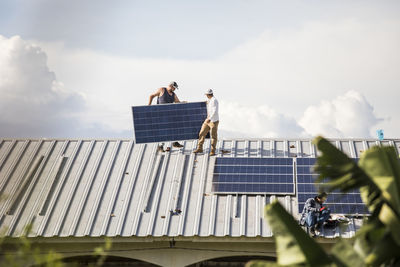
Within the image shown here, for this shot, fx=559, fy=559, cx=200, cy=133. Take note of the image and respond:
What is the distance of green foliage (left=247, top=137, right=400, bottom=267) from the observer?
686 centimetres

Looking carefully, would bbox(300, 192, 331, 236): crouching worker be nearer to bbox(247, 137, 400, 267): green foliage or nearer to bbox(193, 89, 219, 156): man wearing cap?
bbox(193, 89, 219, 156): man wearing cap

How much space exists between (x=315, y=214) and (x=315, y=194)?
1.43m

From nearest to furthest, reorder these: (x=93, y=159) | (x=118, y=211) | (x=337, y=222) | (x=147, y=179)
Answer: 1. (x=337, y=222)
2. (x=118, y=211)
3. (x=147, y=179)
4. (x=93, y=159)

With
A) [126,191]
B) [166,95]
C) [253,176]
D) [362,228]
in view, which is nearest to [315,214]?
[253,176]

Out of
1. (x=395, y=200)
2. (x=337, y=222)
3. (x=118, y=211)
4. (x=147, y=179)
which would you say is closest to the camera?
(x=395, y=200)

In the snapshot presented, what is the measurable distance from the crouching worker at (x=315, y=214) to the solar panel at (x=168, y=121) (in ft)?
17.8

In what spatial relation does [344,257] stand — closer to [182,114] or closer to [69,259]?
[69,259]

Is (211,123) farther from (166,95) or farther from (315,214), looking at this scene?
(315,214)

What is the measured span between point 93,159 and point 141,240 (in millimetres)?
4501

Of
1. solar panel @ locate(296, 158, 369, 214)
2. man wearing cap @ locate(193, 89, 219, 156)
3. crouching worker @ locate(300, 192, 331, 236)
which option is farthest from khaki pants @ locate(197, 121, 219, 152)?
crouching worker @ locate(300, 192, 331, 236)

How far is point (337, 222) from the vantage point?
606 inches

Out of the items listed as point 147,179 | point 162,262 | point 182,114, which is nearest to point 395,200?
point 162,262

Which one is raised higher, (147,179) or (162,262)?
(147,179)

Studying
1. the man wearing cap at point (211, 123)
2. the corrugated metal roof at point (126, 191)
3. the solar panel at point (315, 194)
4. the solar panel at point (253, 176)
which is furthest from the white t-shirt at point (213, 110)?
the solar panel at point (315, 194)
